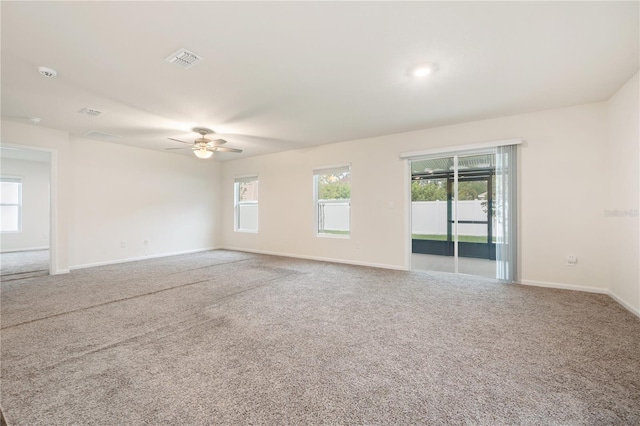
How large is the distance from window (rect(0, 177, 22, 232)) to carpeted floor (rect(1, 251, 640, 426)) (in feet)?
17.7

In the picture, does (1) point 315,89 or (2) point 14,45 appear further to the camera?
(1) point 315,89

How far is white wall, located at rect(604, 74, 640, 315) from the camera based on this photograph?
2887 mm

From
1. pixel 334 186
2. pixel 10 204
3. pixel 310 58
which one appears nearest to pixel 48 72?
pixel 310 58

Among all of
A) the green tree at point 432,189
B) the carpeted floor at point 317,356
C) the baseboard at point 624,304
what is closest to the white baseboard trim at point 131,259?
the carpeted floor at point 317,356

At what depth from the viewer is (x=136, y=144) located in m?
5.77

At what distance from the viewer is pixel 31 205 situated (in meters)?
7.59

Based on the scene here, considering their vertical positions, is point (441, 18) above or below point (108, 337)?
above

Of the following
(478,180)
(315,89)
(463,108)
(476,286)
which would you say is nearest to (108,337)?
(315,89)

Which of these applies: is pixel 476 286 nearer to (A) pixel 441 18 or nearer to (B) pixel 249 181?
(A) pixel 441 18

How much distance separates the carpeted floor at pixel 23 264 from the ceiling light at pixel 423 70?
6695mm

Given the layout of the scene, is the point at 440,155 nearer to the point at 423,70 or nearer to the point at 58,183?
the point at 423,70

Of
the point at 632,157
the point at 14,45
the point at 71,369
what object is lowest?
the point at 71,369

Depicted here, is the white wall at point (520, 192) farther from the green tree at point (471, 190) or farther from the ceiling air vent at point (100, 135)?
the ceiling air vent at point (100, 135)

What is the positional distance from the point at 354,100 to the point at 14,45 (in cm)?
329
